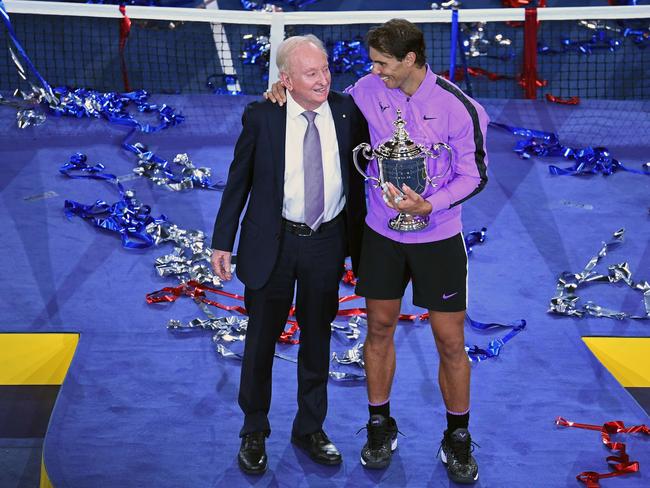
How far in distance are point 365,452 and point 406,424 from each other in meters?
0.45

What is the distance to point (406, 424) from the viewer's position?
5.76 metres

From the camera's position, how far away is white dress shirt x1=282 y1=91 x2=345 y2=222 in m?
5.00

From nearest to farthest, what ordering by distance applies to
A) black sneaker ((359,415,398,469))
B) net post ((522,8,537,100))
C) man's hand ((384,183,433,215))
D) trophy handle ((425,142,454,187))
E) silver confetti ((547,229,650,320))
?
man's hand ((384,183,433,215))
trophy handle ((425,142,454,187))
black sneaker ((359,415,398,469))
silver confetti ((547,229,650,320))
net post ((522,8,537,100))

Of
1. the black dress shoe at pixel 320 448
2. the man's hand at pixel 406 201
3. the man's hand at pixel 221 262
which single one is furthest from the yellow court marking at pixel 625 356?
the man's hand at pixel 221 262

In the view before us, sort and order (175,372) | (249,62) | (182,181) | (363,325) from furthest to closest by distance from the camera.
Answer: (249,62) → (182,181) → (363,325) → (175,372)

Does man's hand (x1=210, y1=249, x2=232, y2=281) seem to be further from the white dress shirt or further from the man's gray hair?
the man's gray hair

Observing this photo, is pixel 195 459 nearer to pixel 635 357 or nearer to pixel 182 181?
pixel 635 357

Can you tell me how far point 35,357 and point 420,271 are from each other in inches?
103

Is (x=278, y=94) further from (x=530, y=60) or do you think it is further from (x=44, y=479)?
(x=530, y=60)

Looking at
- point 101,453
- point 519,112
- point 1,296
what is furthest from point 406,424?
point 519,112

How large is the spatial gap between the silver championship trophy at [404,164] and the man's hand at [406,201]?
0.02 m

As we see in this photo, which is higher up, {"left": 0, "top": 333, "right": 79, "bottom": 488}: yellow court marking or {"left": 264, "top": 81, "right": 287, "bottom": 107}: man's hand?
{"left": 264, "top": 81, "right": 287, "bottom": 107}: man's hand

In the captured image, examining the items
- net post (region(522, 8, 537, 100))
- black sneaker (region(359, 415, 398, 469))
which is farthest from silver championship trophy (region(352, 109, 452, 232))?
net post (region(522, 8, 537, 100))

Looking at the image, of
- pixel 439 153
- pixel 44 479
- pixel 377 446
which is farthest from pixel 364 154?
pixel 44 479
